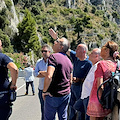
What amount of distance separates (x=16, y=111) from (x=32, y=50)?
3882cm

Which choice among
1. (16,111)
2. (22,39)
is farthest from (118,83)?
(22,39)

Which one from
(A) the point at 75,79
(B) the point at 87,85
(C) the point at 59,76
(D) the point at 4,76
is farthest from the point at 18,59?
(D) the point at 4,76

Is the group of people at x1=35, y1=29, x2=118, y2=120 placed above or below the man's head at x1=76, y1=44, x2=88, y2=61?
below

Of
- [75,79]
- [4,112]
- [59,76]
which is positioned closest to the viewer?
[4,112]

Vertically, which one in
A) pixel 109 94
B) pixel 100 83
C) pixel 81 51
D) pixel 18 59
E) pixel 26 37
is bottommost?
pixel 109 94

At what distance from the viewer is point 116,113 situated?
9.39 feet

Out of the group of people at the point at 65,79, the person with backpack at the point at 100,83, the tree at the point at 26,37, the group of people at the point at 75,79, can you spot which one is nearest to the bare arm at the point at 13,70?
the group of people at the point at 65,79

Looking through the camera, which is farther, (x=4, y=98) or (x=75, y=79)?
(x=75, y=79)

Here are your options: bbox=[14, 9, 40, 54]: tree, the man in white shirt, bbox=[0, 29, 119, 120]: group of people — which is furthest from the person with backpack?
bbox=[14, 9, 40, 54]: tree

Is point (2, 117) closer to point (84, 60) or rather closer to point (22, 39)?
point (84, 60)

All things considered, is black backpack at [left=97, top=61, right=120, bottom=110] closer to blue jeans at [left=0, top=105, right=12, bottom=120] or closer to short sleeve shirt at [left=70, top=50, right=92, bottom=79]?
blue jeans at [left=0, top=105, right=12, bottom=120]

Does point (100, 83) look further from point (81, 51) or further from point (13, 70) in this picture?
point (81, 51)

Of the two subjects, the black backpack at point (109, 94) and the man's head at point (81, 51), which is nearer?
the black backpack at point (109, 94)

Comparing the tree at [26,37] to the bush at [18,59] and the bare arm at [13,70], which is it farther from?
the bare arm at [13,70]
